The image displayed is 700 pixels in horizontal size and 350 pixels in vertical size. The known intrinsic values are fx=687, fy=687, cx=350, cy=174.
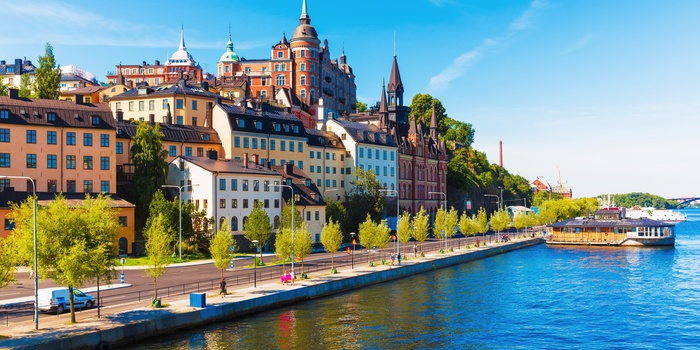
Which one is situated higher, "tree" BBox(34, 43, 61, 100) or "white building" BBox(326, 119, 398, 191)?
"tree" BBox(34, 43, 61, 100)

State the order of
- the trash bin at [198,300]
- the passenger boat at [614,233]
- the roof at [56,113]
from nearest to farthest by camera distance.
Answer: the trash bin at [198,300] → the roof at [56,113] → the passenger boat at [614,233]

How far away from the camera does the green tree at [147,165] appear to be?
8581 centimetres

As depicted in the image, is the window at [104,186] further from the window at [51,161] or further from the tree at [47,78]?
the tree at [47,78]

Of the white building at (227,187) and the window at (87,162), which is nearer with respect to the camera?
the window at (87,162)

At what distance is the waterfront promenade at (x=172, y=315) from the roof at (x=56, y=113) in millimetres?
38510

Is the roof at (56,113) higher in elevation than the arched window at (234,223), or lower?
higher

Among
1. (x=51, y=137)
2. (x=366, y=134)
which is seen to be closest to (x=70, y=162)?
(x=51, y=137)

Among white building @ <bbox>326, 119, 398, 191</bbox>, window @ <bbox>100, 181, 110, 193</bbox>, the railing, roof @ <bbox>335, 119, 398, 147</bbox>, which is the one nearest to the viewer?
the railing

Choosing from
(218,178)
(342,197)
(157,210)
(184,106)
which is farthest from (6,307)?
(342,197)

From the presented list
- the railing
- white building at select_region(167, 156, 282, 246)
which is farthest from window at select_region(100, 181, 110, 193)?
Answer: the railing

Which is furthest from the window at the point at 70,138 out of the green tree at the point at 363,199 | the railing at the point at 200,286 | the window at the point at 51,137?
the green tree at the point at 363,199

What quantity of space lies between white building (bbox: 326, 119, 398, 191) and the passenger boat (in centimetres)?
3577

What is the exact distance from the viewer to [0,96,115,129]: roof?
81500 mm

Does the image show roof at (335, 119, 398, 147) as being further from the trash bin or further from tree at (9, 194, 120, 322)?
tree at (9, 194, 120, 322)
